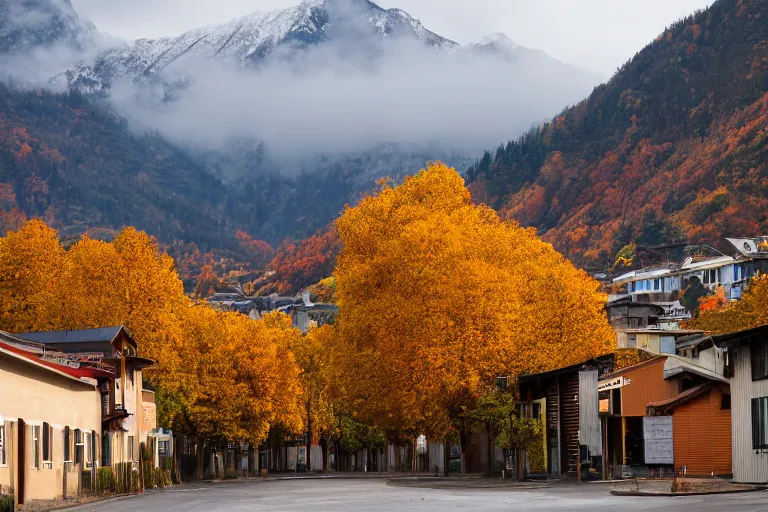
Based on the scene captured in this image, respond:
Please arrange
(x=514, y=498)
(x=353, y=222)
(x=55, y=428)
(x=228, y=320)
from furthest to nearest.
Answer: (x=228, y=320)
(x=353, y=222)
(x=55, y=428)
(x=514, y=498)

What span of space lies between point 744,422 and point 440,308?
22085mm

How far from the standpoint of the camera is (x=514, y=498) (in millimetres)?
41812

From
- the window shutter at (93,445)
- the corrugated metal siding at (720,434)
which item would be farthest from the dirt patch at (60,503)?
the corrugated metal siding at (720,434)

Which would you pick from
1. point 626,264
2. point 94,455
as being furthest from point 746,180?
point 94,455

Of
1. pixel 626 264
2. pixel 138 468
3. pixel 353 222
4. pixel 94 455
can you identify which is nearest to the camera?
pixel 94 455

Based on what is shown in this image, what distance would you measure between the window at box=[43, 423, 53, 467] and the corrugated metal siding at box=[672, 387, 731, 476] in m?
24.6

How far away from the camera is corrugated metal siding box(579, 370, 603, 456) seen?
6066cm

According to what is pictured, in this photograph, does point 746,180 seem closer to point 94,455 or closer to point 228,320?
point 228,320

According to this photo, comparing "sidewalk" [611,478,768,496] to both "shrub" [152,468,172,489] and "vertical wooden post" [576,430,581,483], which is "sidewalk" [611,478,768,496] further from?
"shrub" [152,468,172,489]

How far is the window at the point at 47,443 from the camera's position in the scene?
46.2 meters

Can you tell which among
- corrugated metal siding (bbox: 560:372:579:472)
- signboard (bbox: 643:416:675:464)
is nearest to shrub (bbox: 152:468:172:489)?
corrugated metal siding (bbox: 560:372:579:472)

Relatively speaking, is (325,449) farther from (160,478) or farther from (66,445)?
(66,445)

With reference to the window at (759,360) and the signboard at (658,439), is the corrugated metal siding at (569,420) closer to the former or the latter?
the signboard at (658,439)

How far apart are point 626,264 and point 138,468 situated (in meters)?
134
